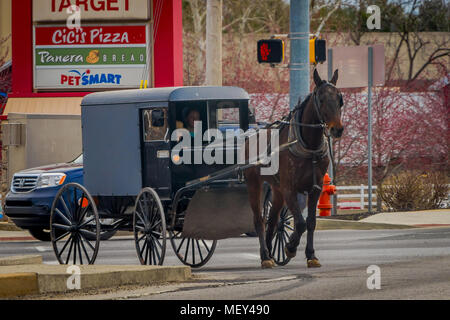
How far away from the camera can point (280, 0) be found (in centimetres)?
5688

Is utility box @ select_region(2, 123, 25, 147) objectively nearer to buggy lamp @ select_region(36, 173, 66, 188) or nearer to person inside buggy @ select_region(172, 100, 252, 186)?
buggy lamp @ select_region(36, 173, 66, 188)

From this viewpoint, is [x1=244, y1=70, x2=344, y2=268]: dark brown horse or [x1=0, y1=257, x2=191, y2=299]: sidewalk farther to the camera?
[x1=244, y1=70, x2=344, y2=268]: dark brown horse

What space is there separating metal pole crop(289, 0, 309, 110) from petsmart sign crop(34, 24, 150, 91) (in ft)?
28.8

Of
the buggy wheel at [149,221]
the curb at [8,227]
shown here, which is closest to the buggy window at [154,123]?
the buggy wheel at [149,221]

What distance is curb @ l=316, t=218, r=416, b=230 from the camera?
2150 cm

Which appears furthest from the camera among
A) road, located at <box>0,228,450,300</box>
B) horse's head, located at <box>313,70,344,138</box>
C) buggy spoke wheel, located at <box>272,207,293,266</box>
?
buggy spoke wheel, located at <box>272,207,293,266</box>

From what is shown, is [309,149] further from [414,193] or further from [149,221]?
[414,193]

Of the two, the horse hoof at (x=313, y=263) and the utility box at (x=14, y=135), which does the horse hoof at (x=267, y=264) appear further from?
the utility box at (x=14, y=135)

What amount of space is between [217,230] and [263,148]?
1.32m

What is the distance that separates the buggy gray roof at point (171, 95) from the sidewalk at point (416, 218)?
8098mm

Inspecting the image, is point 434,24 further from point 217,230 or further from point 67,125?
point 217,230

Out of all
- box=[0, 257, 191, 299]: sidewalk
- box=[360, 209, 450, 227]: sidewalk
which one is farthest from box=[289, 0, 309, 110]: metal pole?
box=[0, 257, 191, 299]: sidewalk

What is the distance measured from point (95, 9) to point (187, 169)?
55.9 ft

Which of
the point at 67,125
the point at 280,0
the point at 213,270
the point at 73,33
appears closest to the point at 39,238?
the point at 67,125
